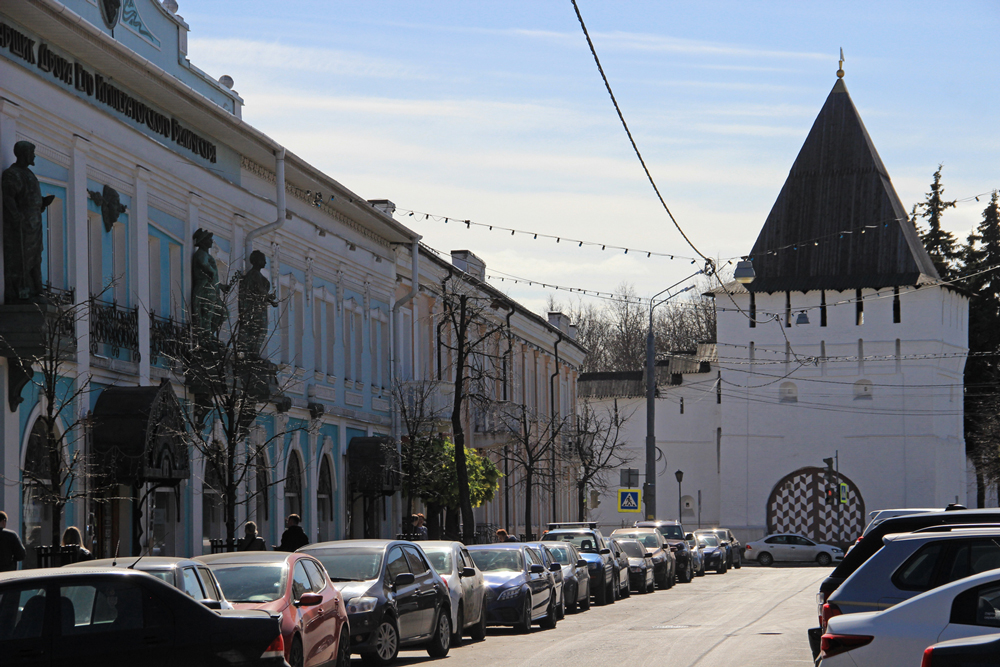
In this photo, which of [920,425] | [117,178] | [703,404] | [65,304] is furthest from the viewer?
[703,404]

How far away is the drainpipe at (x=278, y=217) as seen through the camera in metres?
28.8

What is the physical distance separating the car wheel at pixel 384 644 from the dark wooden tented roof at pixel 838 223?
52903 millimetres

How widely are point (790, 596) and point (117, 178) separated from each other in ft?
61.4

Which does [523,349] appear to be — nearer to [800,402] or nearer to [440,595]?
[800,402]

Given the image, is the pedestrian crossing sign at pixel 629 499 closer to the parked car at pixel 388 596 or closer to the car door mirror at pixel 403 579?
the parked car at pixel 388 596

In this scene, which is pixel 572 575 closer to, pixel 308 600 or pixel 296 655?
pixel 308 600

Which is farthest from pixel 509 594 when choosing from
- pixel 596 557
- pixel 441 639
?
pixel 596 557

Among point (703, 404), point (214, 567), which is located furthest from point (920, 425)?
point (214, 567)

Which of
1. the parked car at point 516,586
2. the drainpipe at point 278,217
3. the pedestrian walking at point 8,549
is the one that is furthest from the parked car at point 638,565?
the pedestrian walking at point 8,549

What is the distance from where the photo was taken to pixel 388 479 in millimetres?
35469

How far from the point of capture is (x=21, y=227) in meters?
19.6

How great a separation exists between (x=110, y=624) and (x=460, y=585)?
10885mm

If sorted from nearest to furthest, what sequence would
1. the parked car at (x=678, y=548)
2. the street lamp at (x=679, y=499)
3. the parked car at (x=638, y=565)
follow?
the parked car at (x=638, y=565) → the parked car at (x=678, y=548) → the street lamp at (x=679, y=499)

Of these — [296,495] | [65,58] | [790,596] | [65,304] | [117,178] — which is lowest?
[790,596]
